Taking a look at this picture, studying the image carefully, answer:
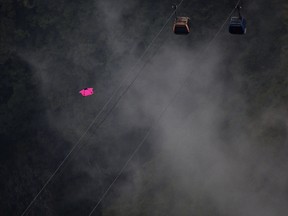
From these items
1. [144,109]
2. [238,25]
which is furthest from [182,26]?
[144,109]

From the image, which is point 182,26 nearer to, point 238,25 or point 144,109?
point 238,25

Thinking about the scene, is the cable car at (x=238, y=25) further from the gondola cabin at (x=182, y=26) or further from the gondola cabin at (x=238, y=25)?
the gondola cabin at (x=182, y=26)

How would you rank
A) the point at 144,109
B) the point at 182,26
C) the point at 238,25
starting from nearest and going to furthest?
the point at 238,25, the point at 182,26, the point at 144,109

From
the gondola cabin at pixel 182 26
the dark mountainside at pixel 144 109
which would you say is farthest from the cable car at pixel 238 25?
the dark mountainside at pixel 144 109

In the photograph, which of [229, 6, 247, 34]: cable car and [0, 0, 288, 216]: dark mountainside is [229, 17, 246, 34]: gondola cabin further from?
[0, 0, 288, 216]: dark mountainside

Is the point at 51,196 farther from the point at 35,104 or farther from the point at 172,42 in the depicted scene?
the point at 172,42

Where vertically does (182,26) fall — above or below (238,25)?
below

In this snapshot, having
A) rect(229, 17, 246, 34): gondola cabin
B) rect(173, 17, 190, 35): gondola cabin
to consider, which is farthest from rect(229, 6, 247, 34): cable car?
rect(173, 17, 190, 35): gondola cabin

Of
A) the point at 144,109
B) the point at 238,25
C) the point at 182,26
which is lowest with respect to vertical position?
the point at 144,109
